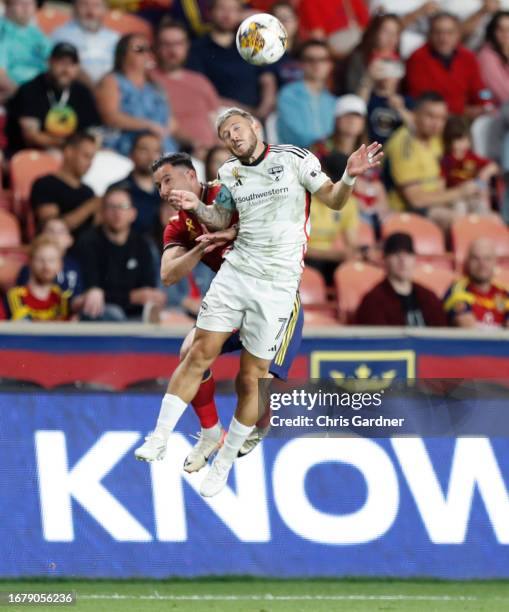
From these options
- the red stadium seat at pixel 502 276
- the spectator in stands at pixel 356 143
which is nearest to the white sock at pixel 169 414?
the red stadium seat at pixel 502 276

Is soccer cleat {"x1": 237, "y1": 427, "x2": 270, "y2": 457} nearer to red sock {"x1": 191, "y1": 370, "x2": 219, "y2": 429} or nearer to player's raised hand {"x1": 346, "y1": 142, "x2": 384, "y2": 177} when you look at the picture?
red sock {"x1": 191, "y1": 370, "x2": 219, "y2": 429}

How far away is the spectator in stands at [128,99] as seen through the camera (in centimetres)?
1356

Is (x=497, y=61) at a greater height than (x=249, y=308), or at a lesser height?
greater

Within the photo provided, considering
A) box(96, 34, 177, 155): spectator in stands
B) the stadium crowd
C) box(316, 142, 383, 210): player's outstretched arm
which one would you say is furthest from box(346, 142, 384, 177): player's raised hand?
box(96, 34, 177, 155): spectator in stands

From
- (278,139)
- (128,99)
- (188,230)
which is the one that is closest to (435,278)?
(278,139)

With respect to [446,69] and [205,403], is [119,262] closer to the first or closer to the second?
[205,403]

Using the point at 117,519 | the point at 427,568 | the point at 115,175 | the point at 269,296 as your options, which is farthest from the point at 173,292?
the point at 269,296

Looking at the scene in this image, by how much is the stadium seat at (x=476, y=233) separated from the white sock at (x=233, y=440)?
5813 millimetres

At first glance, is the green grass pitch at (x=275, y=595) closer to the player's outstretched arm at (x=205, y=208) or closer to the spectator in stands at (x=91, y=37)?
the player's outstretched arm at (x=205, y=208)

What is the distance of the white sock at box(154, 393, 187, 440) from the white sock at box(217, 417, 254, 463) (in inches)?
13.5

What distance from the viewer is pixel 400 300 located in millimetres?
12047

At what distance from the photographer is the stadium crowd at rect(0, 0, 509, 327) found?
39.9ft

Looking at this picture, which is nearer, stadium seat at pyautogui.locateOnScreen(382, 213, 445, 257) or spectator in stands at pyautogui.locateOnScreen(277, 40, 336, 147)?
stadium seat at pyautogui.locateOnScreen(382, 213, 445, 257)

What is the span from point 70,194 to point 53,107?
112cm
